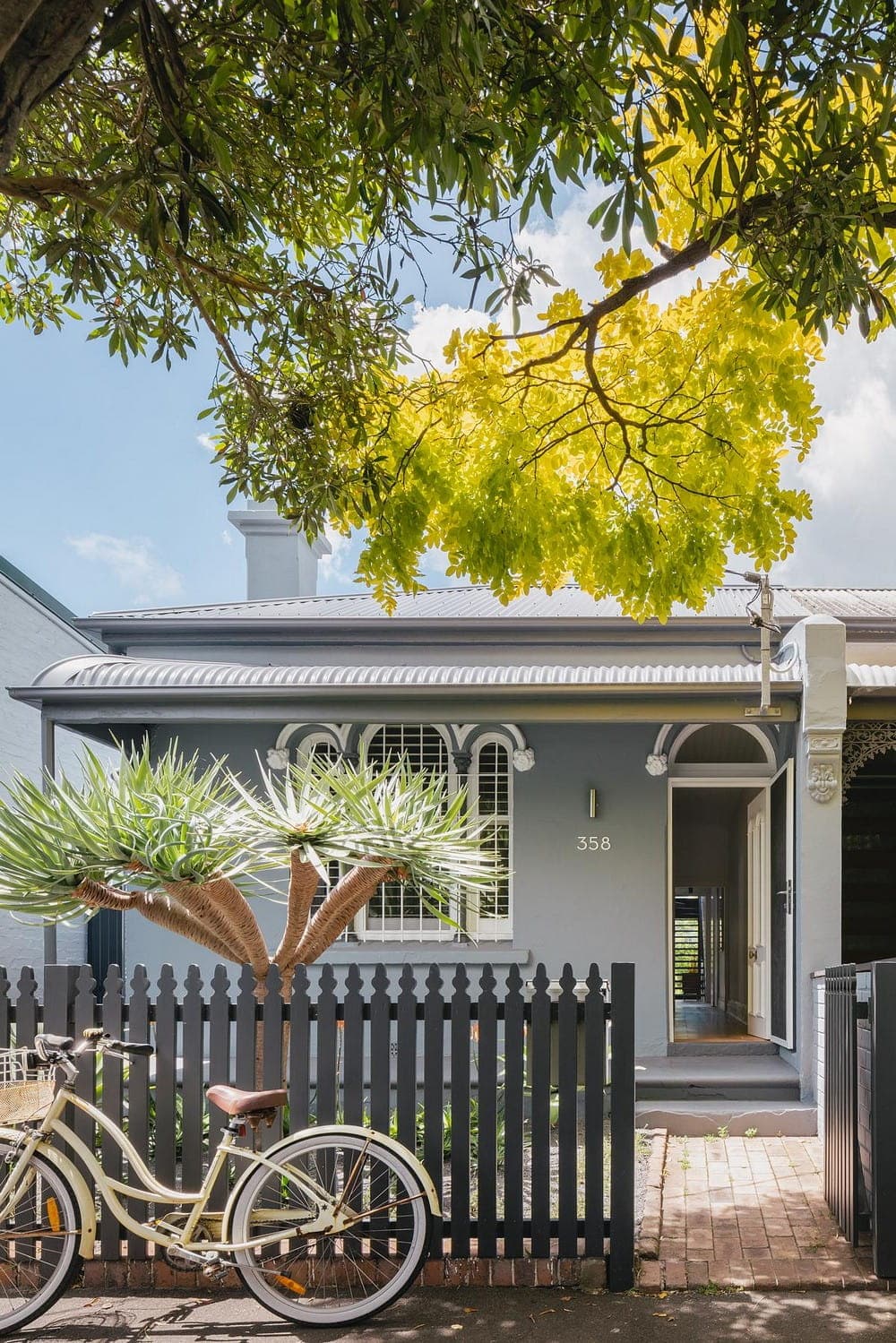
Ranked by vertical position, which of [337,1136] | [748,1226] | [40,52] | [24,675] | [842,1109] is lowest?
[748,1226]

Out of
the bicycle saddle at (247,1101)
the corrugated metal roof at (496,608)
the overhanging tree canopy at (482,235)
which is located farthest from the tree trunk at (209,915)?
the corrugated metal roof at (496,608)

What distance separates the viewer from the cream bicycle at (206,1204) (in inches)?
179

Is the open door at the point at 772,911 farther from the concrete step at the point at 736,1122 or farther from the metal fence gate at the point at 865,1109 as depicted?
the metal fence gate at the point at 865,1109

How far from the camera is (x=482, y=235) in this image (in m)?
5.70

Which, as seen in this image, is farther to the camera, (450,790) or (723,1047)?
(450,790)

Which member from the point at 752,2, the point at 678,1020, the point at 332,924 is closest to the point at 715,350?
the point at 752,2

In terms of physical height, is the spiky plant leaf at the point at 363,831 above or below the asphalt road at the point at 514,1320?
above

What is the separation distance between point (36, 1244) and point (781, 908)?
7185 millimetres

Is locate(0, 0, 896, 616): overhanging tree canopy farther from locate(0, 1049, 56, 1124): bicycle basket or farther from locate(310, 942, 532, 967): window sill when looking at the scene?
locate(310, 942, 532, 967): window sill

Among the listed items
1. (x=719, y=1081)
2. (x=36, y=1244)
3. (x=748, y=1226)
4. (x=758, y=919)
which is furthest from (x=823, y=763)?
(x=36, y=1244)

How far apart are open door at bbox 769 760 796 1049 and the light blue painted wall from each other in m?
0.99

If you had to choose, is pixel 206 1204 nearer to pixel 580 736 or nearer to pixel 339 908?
pixel 339 908

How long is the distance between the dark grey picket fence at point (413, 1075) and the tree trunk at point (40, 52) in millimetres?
3567

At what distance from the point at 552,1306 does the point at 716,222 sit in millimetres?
4673
